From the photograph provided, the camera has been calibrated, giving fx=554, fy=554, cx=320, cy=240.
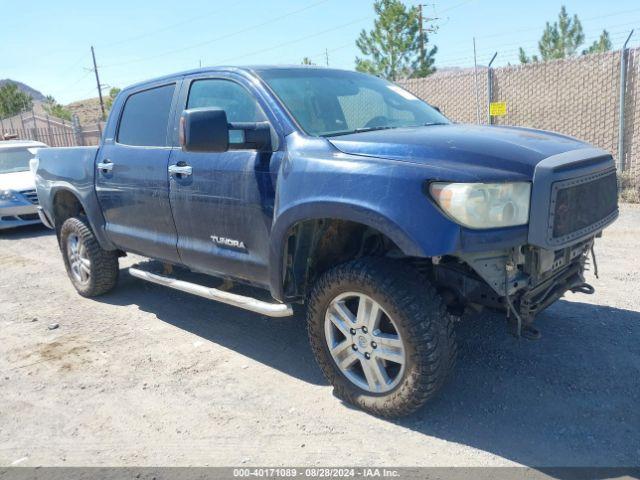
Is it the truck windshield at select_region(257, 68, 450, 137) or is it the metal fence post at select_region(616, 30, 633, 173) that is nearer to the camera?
the truck windshield at select_region(257, 68, 450, 137)

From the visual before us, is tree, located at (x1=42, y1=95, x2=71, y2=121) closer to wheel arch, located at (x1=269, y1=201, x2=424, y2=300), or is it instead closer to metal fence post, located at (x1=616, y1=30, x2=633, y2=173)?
metal fence post, located at (x1=616, y1=30, x2=633, y2=173)

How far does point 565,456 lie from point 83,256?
461cm

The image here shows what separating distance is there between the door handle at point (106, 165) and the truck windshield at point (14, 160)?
6985mm

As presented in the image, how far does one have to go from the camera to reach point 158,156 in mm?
4227

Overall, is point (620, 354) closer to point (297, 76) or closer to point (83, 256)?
point (297, 76)

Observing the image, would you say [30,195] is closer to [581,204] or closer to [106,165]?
[106,165]

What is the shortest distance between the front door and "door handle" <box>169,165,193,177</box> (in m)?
0.01

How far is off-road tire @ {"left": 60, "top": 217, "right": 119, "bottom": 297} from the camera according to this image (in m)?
5.33

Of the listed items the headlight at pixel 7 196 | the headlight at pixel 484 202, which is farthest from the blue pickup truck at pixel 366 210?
the headlight at pixel 7 196

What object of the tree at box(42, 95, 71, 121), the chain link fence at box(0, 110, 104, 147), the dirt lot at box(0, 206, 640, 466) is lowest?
the dirt lot at box(0, 206, 640, 466)

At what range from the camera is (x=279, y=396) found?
3424mm

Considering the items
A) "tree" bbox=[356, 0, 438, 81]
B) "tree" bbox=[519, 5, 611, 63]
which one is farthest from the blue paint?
"tree" bbox=[519, 5, 611, 63]

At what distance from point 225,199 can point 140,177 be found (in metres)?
1.14

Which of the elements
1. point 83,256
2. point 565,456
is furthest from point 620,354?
point 83,256
